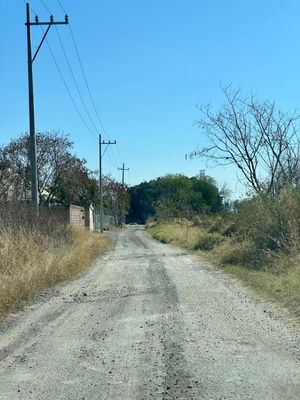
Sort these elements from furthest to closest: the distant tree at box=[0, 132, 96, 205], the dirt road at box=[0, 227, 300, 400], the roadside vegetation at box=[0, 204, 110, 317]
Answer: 1. the distant tree at box=[0, 132, 96, 205]
2. the roadside vegetation at box=[0, 204, 110, 317]
3. the dirt road at box=[0, 227, 300, 400]

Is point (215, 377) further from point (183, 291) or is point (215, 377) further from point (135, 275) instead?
point (135, 275)

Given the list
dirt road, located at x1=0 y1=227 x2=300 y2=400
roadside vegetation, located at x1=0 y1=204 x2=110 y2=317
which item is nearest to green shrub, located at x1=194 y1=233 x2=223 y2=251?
roadside vegetation, located at x1=0 y1=204 x2=110 y2=317

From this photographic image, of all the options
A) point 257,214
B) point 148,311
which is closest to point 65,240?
point 257,214

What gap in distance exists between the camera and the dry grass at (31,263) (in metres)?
11.7

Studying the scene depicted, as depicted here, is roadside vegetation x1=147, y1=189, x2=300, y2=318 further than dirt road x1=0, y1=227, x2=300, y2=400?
Yes

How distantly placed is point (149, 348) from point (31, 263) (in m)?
7.92

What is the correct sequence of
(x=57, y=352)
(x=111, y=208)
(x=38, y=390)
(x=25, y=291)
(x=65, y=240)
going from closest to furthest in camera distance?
(x=38, y=390) < (x=57, y=352) < (x=25, y=291) < (x=65, y=240) < (x=111, y=208)

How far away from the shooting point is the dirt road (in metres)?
5.67

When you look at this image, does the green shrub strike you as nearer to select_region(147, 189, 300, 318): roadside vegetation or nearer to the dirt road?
select_region(147, 189, 300, 318): roadside vegetation

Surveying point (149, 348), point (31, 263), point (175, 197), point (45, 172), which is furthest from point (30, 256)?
point (175, 197)

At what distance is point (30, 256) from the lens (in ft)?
50.7

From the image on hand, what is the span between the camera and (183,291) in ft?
42.2

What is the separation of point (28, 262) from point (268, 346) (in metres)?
8.70

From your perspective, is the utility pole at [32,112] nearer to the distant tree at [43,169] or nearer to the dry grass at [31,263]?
the dry grass at [31,263]
